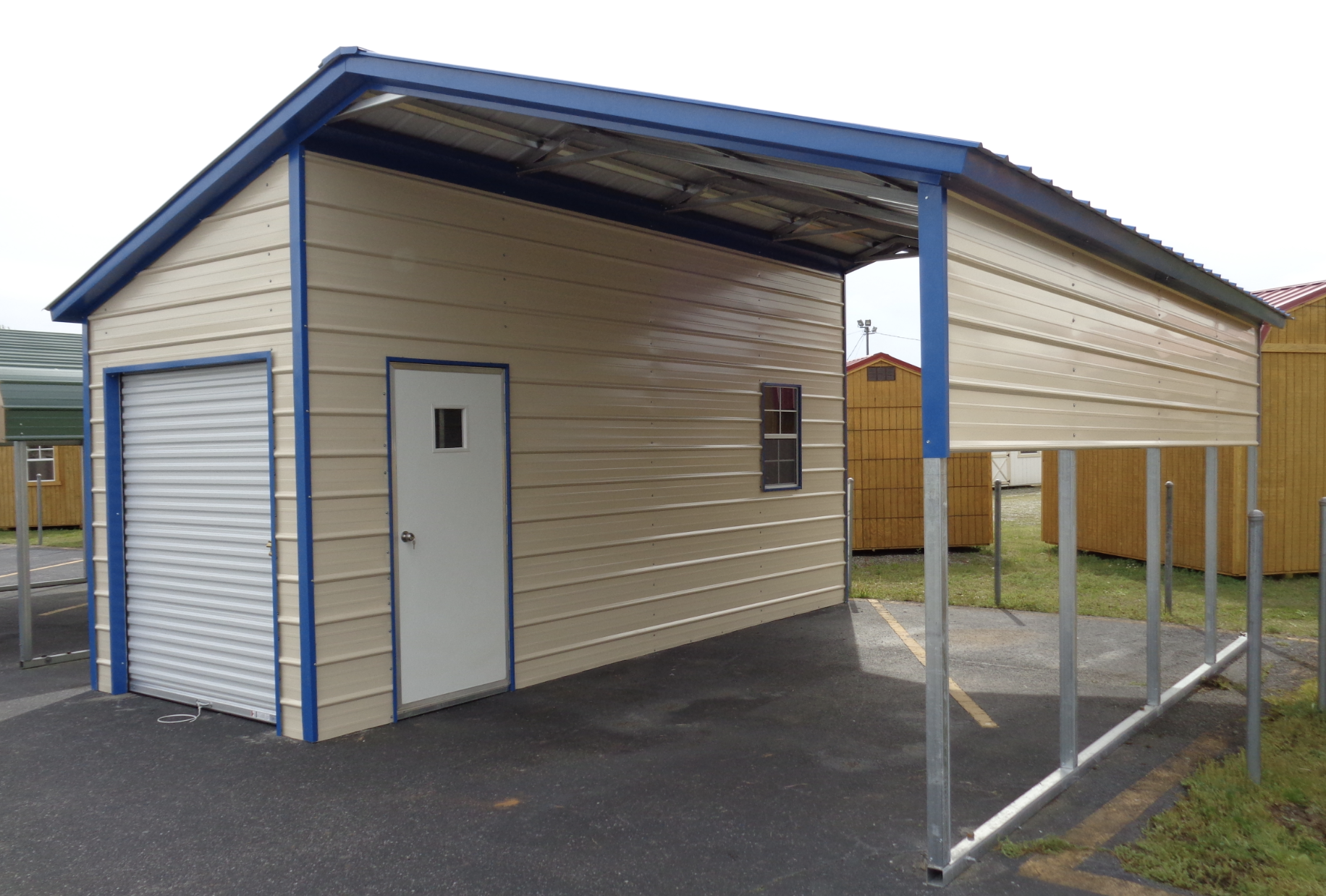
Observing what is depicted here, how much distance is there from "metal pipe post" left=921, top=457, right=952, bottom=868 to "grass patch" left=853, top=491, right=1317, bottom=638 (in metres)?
5.11

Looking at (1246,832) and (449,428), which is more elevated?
(449,428)

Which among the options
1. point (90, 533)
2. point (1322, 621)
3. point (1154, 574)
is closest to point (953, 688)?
point (1154, 574)

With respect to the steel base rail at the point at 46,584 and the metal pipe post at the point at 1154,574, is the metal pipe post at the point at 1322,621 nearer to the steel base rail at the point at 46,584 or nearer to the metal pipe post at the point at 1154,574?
the metal pipe post at the point at 1154,574

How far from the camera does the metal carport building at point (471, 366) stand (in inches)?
182

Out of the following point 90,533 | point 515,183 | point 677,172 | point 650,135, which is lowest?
point 90,533

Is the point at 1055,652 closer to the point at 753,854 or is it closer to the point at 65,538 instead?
the point at 753,854

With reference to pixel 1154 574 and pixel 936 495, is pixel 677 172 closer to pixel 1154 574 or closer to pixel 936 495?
pixel 936 495

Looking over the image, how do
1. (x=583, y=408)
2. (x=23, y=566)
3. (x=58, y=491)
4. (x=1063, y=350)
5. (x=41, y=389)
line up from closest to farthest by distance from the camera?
1. (x=1063, y=350)
2. (x=583, y=408)
3. (x=23, y=566)
4. (x=41, y=389)
5. (x=58, y=491)

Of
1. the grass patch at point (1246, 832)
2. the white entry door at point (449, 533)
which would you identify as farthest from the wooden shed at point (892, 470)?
the grass patch at point (1246, 832)

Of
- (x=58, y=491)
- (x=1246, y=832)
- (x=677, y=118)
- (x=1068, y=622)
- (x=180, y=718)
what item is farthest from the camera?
(x=58, y=491)

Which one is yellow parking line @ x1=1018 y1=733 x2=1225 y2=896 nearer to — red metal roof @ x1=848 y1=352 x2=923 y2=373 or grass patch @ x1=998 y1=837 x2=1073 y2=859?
grass patch @ x1=998 y1=837 x2=1073 y2=859

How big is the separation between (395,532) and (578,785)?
2053mm

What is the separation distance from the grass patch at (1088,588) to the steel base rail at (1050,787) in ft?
6.66

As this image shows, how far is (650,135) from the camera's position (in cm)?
479
